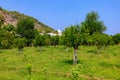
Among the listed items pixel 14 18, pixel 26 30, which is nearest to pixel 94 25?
pixel 26 30

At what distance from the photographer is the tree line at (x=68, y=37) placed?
167ft

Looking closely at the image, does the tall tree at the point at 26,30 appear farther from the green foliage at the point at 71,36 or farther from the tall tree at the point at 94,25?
the green foliage at the point at 71,36

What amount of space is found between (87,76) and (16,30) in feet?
321

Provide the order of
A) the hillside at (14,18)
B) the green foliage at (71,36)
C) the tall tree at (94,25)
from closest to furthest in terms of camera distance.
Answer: the green foliage at (71,36), the tall tree at (94,25), the hillside at (14,18)

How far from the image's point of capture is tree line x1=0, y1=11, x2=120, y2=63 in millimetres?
50750

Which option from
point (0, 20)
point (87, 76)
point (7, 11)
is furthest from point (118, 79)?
point (7, 11)

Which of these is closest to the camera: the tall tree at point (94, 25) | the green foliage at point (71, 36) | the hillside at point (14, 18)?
the green foliage at point (71, 36)

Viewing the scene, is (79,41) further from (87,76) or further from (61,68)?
(87,76)

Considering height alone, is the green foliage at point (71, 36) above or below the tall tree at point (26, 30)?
below

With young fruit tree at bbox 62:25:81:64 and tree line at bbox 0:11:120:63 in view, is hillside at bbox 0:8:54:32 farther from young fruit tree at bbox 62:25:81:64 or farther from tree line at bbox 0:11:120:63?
young fruit tree at bbox 62:25:81:64

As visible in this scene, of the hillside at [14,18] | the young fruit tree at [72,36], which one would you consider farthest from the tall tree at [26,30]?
the young fruit tree at [72,36]

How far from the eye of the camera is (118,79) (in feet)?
122

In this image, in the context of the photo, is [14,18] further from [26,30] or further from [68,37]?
[68,37]

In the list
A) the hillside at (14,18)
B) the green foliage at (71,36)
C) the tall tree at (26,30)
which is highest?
the hillside at (14,18)
